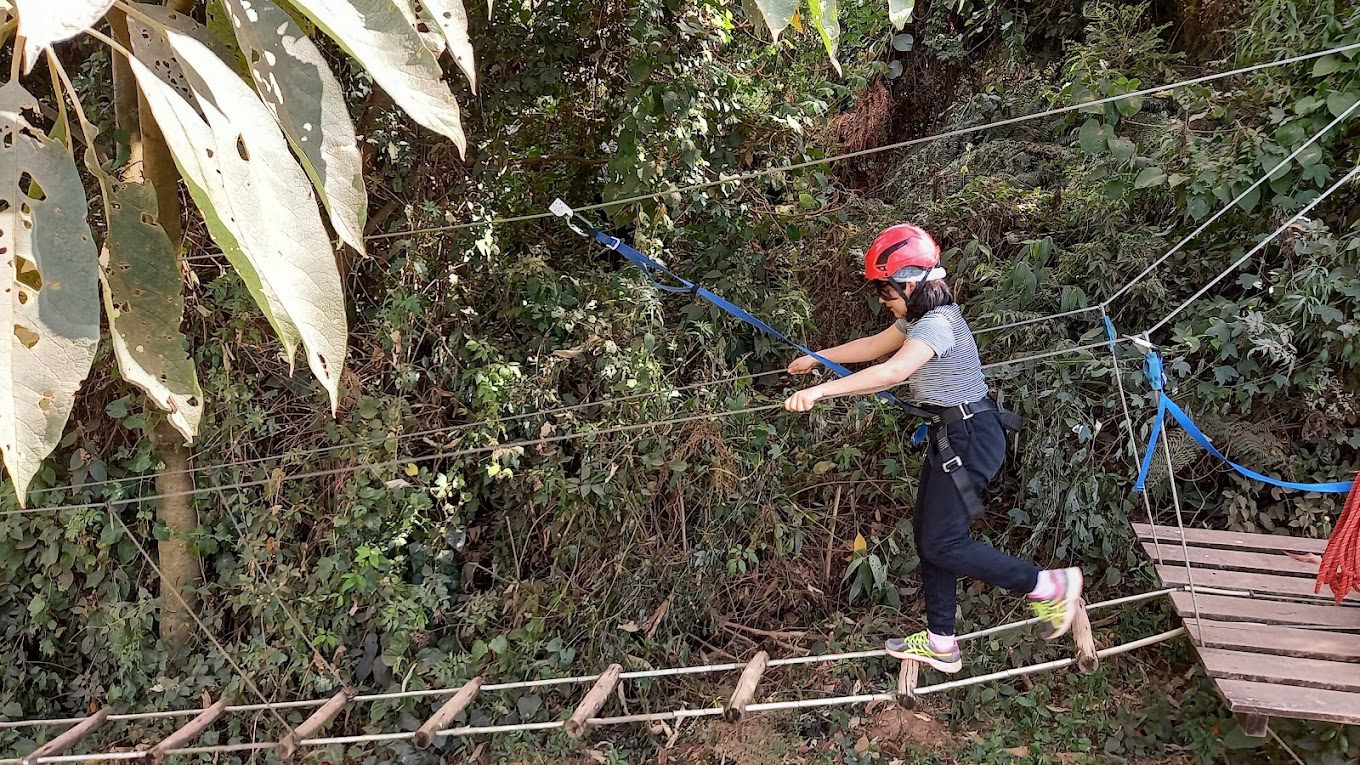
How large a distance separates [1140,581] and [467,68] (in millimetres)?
2926

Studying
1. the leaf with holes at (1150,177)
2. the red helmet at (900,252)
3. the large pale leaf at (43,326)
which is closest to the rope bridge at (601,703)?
the red helmet at (900,252)

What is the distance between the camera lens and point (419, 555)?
10.8ft

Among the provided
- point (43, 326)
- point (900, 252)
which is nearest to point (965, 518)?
point (900, 252)

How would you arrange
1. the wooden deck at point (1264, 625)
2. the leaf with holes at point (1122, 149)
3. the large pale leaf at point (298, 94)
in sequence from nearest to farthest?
the large pale leaf at point (298, 94) < the wooden deck at point (1264, 625) < the leaf with holes at point (1122, 149)

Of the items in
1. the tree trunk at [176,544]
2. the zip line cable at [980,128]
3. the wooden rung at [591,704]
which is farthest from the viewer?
the tree trunk at [176,544]

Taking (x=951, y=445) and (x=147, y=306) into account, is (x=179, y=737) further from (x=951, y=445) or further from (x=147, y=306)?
(x=951, y=445)

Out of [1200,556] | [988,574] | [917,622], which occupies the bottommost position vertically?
[917,622]

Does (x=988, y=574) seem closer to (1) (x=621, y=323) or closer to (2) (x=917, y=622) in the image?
(2) (x=917, y=622)

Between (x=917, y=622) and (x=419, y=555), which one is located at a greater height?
(x=419, y=555)

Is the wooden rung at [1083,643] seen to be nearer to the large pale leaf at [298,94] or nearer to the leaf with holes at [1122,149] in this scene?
the leaf with holes at [1122,149]

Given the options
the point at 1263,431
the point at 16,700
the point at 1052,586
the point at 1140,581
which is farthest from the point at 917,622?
the point at 16,700

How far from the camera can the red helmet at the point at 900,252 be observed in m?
2.22

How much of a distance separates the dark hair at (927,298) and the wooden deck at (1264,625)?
877 millimetres

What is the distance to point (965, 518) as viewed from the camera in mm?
2248
